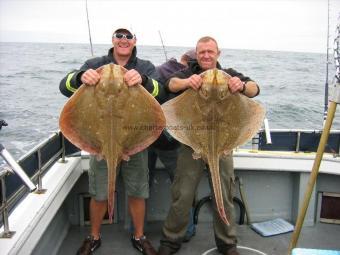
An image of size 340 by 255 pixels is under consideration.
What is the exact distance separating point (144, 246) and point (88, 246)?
1.92 ft

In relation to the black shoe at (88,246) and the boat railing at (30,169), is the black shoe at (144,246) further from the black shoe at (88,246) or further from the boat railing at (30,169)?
the boat railing at (30,169)

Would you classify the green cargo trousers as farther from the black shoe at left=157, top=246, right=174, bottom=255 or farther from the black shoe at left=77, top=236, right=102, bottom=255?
the black shoe at left=77, top=236, right=102, bottom=255

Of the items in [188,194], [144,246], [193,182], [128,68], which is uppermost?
[128,68]

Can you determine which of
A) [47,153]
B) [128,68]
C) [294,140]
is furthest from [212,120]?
[294,140]

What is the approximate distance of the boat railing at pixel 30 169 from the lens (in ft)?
9.21

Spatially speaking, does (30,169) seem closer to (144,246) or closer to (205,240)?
(144,246)

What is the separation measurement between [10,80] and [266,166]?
23.9m

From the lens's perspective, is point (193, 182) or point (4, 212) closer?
point (4, 212)

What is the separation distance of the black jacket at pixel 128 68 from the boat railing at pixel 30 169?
637mm

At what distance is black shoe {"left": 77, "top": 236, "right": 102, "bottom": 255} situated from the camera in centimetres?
396

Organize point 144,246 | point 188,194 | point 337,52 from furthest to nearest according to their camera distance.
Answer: point 144,246 → point 188,194 → point 337,52

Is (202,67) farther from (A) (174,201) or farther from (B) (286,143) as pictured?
(B) (286,143)

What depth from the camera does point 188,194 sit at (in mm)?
3830

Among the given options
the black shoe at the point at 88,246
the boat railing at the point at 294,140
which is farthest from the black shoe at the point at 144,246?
the boat railing at the point at 294,140
